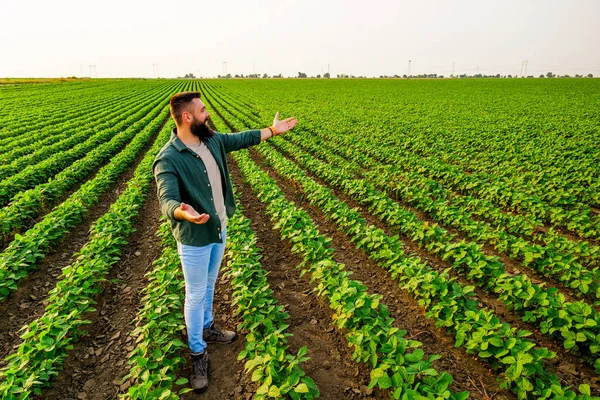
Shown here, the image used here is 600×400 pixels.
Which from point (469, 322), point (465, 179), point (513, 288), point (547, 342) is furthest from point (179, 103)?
point (465, 179)

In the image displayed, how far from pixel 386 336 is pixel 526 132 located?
17120 mm

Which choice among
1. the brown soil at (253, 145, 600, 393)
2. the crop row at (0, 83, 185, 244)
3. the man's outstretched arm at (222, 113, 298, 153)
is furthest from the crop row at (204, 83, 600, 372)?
the crop row at (0, 83, 185, 244)

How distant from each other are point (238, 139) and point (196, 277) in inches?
59.6

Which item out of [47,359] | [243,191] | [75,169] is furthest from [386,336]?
[75,169]

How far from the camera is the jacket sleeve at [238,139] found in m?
3.43

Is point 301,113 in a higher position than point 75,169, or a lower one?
higher

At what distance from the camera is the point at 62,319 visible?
375 cm

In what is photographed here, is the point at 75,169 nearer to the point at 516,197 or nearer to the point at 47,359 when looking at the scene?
the point at 47,359

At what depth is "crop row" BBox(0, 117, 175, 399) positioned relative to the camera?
3051 millimetres

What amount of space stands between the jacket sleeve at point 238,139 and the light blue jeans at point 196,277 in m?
0.95

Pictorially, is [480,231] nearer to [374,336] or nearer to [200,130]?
[374,336]

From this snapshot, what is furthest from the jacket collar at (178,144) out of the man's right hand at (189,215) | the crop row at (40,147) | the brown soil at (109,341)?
the crop row at (40,147)

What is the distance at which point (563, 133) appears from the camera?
51.5ft

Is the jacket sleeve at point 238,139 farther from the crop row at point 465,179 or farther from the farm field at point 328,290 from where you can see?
the crop row at point 465,179
